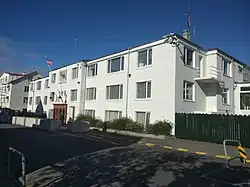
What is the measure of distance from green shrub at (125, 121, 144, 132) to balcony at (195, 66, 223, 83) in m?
6.37

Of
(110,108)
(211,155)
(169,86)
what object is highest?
(169,86)

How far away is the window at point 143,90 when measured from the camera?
67.8 feet

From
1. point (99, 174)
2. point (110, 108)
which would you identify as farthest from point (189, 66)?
point (99, 174)

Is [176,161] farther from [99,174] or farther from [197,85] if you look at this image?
[197,85]

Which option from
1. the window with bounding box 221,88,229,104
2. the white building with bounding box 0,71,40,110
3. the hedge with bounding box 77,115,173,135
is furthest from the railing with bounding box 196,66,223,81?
the white building with bounding box 0,71,40,110

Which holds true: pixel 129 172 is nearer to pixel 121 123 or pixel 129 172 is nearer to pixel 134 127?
pixel 134 127

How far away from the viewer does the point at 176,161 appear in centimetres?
952

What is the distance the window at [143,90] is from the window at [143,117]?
1.52 m

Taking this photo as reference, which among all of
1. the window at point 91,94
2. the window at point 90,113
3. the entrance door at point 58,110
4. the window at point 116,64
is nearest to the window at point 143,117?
the window at point 116,64

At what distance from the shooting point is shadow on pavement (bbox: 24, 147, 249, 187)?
6.55m

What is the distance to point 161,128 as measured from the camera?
58.4 ft

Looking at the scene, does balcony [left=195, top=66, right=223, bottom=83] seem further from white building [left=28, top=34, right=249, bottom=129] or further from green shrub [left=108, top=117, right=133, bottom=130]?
green shrub [left=108, top=117, right=133, bottom=130]

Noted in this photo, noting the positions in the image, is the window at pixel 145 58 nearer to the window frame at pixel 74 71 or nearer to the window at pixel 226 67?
the window at pixel 226 67

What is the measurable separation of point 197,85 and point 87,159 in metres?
13.9
